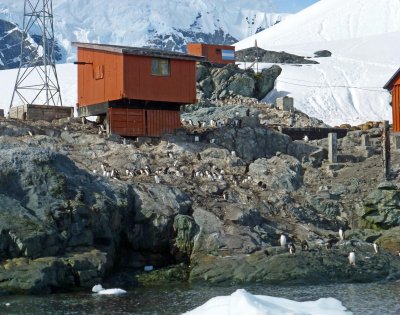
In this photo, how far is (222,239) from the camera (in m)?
35.4

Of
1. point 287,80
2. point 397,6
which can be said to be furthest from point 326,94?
point 397,6

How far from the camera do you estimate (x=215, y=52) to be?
82500mm

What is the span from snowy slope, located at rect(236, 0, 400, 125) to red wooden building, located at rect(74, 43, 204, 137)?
26560 millimetres

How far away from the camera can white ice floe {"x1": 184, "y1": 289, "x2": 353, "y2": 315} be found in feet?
75.9

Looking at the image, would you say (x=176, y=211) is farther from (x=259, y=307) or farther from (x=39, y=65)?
(x=39, y=65)

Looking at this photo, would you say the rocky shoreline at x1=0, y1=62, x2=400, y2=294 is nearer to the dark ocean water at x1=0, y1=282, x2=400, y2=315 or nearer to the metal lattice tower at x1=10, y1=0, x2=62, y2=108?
the dark ocean water at x1=0, y1=282, x2=400, y2=315

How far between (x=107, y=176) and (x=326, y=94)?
45004 mm

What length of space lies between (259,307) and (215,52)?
60.8 metres

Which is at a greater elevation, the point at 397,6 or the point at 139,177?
the point at 397,6

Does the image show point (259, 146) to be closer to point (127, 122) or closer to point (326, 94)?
point (127, 122)

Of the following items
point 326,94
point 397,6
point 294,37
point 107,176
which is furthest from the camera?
point 397,6

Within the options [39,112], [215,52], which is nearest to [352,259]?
[39,112]

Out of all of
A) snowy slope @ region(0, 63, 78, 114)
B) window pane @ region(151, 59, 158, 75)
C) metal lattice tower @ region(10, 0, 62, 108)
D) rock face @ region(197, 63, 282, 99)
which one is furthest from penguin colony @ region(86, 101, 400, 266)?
snowy slope @ region(0, 63, 78, 114)

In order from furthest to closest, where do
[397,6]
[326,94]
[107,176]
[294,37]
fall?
1. [397,6]
2. [294,37]
3. [326,94]
4. [107,176]
